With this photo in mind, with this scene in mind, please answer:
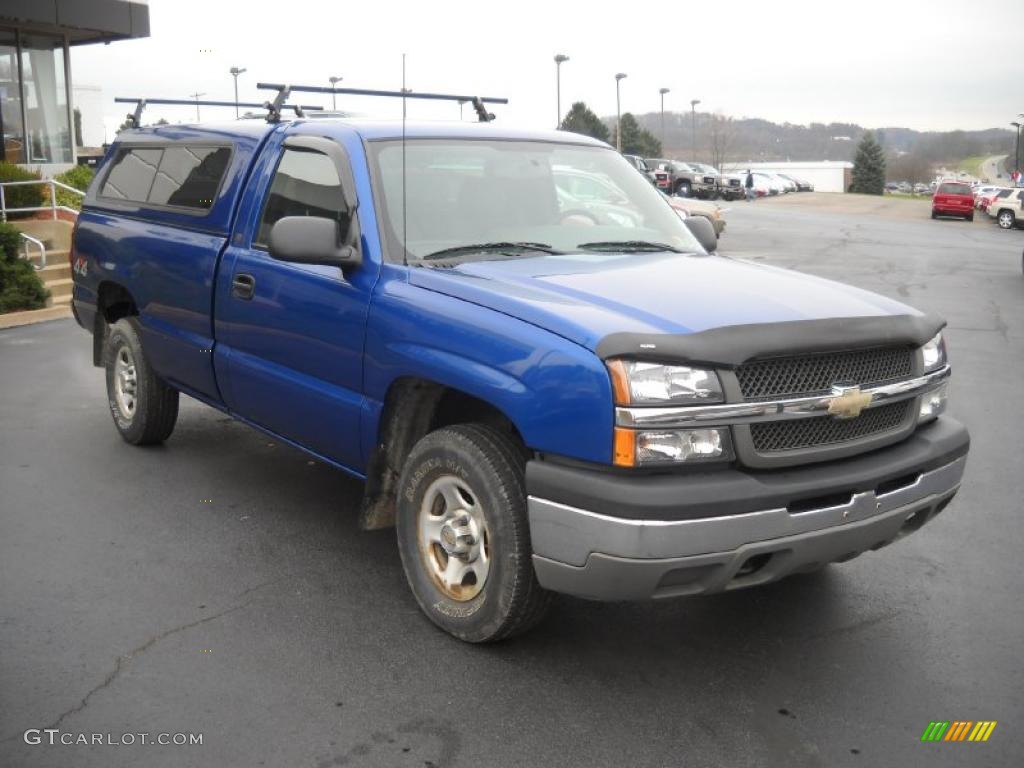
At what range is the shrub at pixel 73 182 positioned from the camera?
63.9 ft

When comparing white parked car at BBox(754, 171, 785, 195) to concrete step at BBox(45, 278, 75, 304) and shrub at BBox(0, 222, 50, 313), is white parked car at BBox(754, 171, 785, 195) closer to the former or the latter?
concrete step at BBox(45, 278, 75, 304)

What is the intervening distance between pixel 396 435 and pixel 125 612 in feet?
4.34

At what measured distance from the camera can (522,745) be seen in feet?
11.2

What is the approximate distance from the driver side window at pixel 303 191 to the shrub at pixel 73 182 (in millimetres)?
15594

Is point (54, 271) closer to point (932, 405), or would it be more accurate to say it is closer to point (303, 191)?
point (303, 191)

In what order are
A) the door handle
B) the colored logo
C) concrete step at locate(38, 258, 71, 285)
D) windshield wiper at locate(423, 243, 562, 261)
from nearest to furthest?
the colored logo, windshield wiper at locate(423, 243, 562, 261), the door handle, concrete step at locate(38, 258, 71, 285)

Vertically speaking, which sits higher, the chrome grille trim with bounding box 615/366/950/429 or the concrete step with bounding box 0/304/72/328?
the chrome grille trim with bounding box 615/366/950/429

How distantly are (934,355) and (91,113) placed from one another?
45195 millimetres

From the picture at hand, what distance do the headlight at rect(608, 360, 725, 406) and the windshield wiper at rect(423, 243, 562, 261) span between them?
4.35 ft

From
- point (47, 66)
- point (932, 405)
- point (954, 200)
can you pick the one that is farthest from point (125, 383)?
point (954, 200)

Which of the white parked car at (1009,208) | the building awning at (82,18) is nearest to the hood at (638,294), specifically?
the building awning at (82,18)

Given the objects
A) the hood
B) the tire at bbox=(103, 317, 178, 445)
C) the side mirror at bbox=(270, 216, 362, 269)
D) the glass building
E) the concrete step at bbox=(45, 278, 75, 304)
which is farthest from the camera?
the glass building

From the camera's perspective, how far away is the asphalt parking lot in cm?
342

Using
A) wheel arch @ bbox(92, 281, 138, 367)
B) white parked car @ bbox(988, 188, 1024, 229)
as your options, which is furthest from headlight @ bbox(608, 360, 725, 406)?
white parked car @ bbox(988, 188, 1024, 229)
